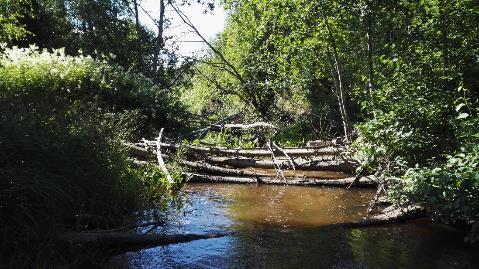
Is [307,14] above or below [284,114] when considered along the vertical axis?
above

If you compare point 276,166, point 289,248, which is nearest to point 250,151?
point 276,166

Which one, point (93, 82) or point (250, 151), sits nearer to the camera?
point (250, 151)

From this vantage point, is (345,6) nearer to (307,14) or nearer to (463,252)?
(307,14)

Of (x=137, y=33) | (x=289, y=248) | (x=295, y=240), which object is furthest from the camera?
(x=137, y=33)

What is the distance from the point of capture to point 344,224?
7117mm

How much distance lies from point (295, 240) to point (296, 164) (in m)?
5.49

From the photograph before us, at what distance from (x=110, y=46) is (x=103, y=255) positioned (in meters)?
23.9

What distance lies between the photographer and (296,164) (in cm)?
1178

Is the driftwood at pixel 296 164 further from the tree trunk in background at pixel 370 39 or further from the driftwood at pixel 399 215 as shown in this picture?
the driftwood at pixel 399 215

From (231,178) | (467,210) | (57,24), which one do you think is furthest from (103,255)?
(57,24)

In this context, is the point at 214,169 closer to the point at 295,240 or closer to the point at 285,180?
the point at 285,180

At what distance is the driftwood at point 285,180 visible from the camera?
1041cm

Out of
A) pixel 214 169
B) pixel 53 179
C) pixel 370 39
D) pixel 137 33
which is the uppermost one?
pixel 137 33

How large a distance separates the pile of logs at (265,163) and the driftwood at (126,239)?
4.01m
